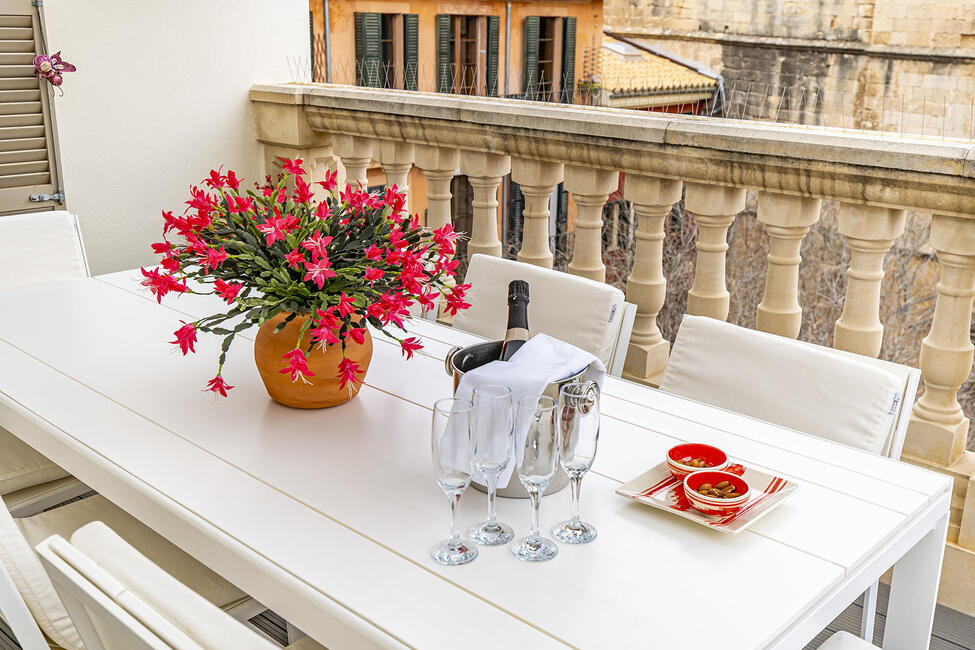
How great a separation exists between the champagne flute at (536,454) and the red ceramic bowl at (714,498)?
0.76 ft

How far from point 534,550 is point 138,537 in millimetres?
Answer: 971

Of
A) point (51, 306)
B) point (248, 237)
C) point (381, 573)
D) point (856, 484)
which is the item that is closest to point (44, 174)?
point (51, 306)

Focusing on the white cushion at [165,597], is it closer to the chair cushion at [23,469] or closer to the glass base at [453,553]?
the glass base at [453,553]

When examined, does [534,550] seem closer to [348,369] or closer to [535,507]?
[535,507]

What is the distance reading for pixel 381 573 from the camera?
4.16 ft

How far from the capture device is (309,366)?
1.73 m

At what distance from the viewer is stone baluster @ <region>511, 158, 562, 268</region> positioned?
3031 mm

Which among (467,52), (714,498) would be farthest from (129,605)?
(467,52)

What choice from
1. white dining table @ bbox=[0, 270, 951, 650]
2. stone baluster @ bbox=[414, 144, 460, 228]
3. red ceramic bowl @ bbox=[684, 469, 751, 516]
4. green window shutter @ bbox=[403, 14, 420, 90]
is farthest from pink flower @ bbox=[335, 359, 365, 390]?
green window shutter @ bbox=[403, 14, 420, 90]

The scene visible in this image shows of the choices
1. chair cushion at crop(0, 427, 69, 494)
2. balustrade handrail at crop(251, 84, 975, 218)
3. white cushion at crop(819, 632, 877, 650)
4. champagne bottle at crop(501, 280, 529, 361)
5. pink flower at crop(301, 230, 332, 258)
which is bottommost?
chair cushion at crop(0, 427, 69, 494)

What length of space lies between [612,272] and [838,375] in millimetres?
10017

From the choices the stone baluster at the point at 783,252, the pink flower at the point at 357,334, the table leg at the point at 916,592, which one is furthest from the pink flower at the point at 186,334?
the stone baluster at the point at 783,252

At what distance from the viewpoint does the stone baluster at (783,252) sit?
2.52 metres

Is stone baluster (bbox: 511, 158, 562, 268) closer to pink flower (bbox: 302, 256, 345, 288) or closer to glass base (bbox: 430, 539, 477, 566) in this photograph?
pink flower (bbox: 302, 256, 345, 288)
